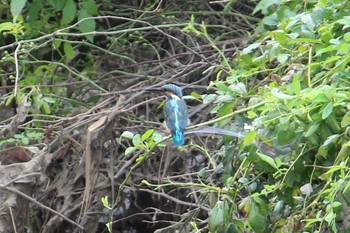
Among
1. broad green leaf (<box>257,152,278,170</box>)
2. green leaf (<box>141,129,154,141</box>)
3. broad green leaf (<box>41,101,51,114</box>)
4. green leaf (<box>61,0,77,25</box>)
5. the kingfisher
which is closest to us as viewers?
broad green leaf (<box>257,152,278,170</box>)

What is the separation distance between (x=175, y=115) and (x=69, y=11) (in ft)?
4.33

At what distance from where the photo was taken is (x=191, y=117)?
4262mm

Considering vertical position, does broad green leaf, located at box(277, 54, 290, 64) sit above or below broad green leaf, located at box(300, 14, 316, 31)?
below

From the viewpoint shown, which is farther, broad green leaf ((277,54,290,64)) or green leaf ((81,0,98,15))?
green leaf ((81,0,98,15))

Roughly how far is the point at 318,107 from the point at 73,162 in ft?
5.02

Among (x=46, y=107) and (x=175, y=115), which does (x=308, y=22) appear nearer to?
(x=175, y=115)

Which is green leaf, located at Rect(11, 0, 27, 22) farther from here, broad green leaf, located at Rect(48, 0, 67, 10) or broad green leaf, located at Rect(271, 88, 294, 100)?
broad green leaf, located at Rect(271, 88, 294, 100)

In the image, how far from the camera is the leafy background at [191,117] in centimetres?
292

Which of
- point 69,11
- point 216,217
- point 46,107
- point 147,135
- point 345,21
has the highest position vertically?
point 345,21

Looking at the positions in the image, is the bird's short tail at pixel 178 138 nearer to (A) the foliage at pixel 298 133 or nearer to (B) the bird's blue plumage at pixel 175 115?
(B) the bird's blue plumage at pixel 175 115

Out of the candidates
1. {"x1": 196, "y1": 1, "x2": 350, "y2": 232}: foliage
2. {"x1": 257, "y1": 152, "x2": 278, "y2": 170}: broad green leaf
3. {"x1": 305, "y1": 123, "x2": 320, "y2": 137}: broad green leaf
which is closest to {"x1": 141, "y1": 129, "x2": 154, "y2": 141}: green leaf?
{"x1": 196, "y1": 1, "x2": 350, "y2": 232}: foliage

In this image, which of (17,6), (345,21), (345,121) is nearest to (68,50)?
(17,6)

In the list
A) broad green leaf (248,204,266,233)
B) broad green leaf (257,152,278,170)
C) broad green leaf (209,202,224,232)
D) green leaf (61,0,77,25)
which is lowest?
green leaf (61,0,77,25)

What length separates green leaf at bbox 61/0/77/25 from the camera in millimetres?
4523
